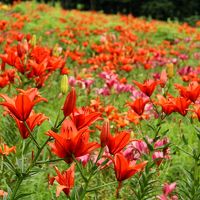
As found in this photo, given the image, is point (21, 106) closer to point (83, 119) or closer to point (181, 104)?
point (83, 119)

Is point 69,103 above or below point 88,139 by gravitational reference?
above

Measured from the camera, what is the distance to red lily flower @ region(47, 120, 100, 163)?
4.63 feet

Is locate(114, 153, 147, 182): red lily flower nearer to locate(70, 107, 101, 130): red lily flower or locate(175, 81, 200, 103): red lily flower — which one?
locate(70, 107, 101, 130): red lily flower

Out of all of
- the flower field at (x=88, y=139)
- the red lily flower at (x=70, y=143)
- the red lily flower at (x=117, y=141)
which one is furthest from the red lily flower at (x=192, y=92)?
the red lily flower at (x=70, y=143)

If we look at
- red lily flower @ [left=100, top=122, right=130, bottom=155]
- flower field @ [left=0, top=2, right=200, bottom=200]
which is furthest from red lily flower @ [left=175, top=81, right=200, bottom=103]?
red lily flower @ [left=100, top=122, right=130, bottom=155]

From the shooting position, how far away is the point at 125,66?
5332 mm

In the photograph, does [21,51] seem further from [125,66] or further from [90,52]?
[90,52]

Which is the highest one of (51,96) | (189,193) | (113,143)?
(113,143)

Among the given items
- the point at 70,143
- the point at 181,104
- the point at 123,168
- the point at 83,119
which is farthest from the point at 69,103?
the point at 181,104

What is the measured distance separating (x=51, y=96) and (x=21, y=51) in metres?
2.70

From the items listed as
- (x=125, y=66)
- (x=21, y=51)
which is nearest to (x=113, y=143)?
(x=21, y=51)

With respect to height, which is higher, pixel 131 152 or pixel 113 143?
pixel 113 143

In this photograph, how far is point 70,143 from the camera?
1413mm

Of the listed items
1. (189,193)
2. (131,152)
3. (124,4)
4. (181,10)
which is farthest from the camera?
(124,4)
